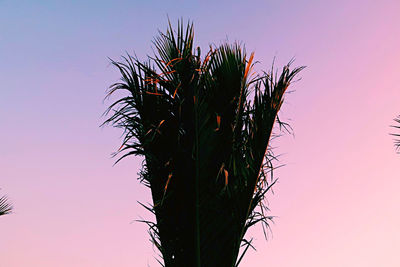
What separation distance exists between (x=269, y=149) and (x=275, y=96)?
57cm

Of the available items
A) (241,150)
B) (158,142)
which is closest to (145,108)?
(158,142)

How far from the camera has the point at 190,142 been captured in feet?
16.4

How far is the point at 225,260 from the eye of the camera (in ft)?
15.8

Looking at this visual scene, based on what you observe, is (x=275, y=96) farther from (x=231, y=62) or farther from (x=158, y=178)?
(x=158, y=178)

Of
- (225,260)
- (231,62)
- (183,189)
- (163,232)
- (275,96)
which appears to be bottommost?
(225,260)

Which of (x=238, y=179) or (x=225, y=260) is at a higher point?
(x=238, y=179)

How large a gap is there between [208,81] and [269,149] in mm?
952

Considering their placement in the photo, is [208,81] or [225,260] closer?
[225,260]

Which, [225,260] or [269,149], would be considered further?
[269,149]

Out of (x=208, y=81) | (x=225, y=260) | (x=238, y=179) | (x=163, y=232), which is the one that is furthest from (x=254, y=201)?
(x=208, y=81)

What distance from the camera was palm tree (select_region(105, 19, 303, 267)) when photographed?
4891 millimetres

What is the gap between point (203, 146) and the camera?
16.3ft

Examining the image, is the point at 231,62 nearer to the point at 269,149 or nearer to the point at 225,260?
the point at 269,149

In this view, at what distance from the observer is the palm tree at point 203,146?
4.89 meters
